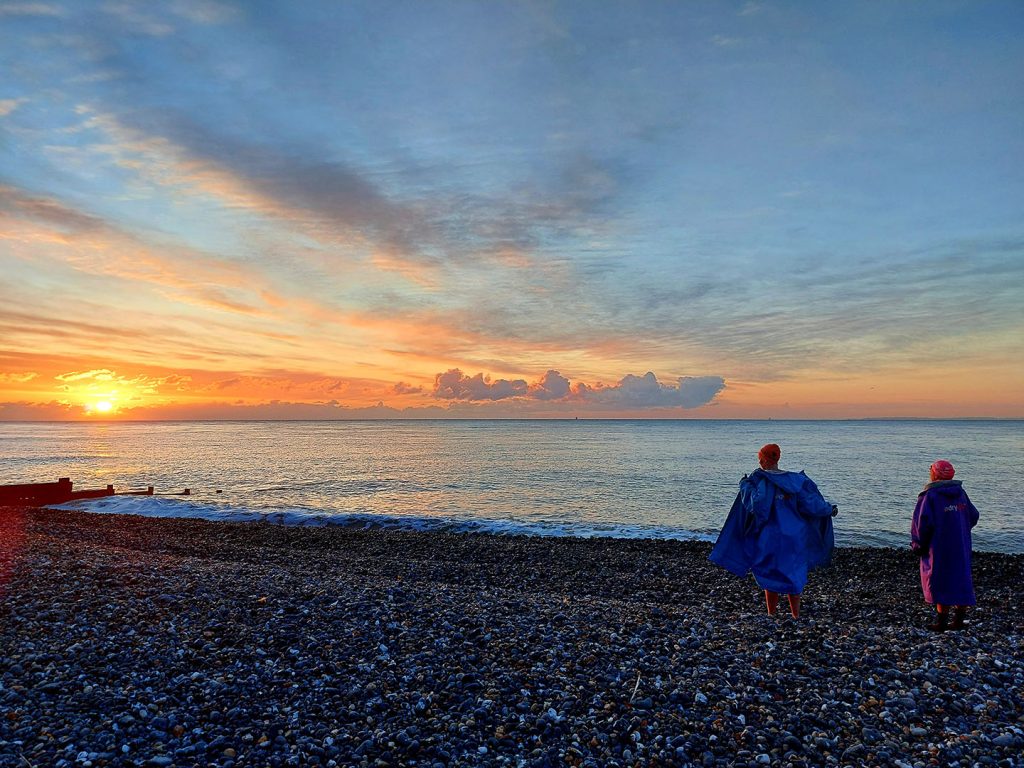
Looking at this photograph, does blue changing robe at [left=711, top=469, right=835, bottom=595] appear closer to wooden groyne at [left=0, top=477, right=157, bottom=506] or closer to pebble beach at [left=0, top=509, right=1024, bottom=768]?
pebble beach at [left=0, top=509, right=1024, bottom=768]

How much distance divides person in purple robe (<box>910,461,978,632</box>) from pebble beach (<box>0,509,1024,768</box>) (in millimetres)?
716

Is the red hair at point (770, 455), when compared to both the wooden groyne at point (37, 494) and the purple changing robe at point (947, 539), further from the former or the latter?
the wooden groyne at point (37, 494)

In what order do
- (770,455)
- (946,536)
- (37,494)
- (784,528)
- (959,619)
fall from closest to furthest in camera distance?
(784,528) → (770,455) → (946,536) → (959,619) → (37,494)

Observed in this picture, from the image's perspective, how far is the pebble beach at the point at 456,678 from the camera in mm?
6012

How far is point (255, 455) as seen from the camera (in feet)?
235

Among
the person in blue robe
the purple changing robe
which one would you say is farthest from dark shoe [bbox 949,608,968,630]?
the person in blue robe

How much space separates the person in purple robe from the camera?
394 inches

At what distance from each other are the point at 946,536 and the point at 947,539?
0.06m

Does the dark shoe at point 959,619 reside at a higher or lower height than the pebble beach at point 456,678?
lower

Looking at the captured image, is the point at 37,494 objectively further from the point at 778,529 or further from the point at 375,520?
the point at 778,529

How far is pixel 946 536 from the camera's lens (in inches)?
397

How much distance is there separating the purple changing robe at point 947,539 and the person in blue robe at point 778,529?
1.96 metres

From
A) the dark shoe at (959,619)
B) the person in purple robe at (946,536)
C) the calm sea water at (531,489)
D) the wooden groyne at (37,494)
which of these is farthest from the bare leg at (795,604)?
the wooden groyne at (37,494)

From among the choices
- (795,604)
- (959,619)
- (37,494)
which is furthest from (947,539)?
(37,494)
